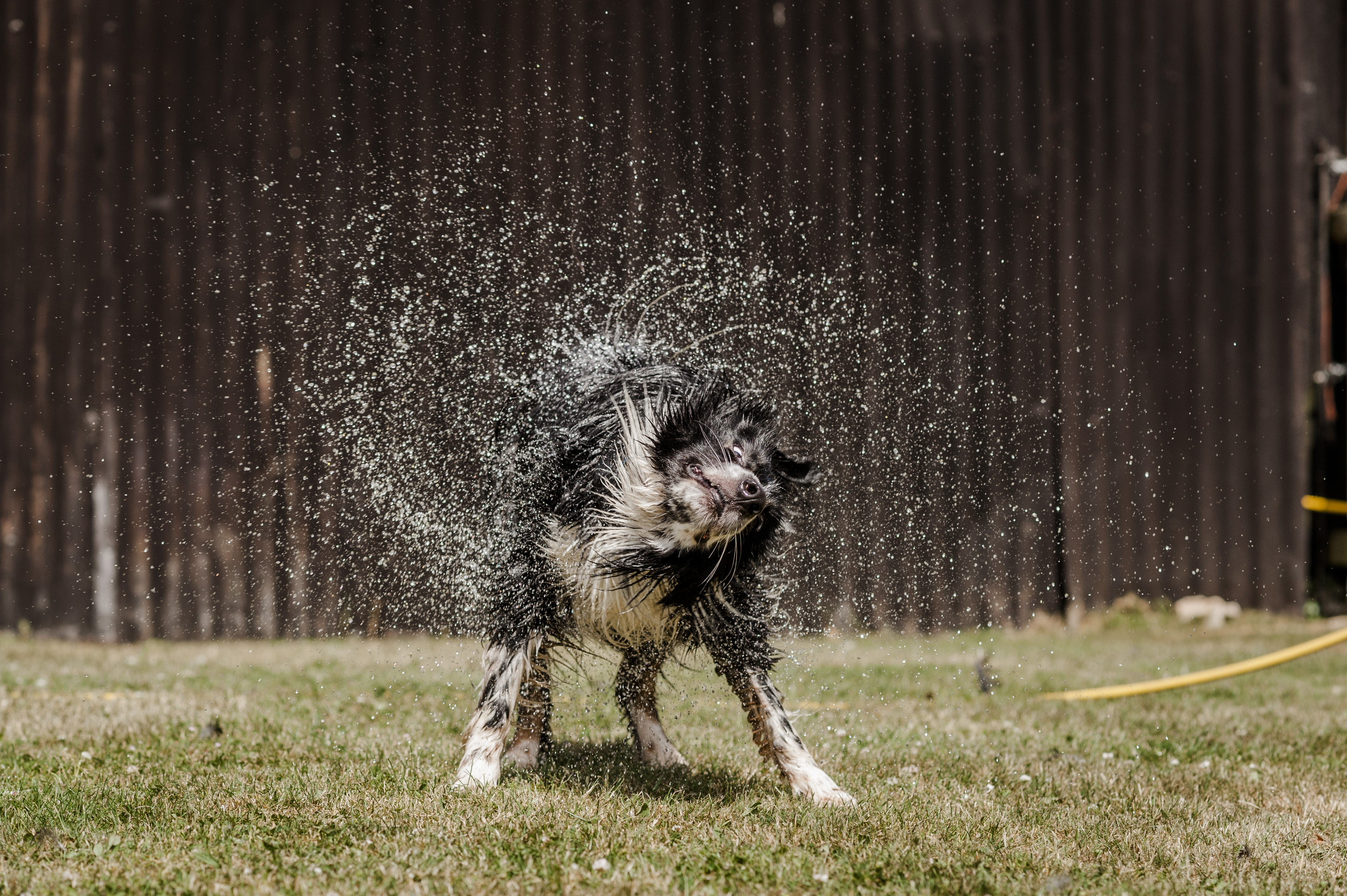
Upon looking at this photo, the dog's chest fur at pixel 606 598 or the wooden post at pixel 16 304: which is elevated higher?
the wooden post at pixel 16 304

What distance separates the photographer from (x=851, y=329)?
8.14 metres

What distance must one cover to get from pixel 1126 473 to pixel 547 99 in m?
5.40

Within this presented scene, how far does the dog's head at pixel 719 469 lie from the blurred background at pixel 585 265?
3.43 metres

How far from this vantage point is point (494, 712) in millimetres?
3531

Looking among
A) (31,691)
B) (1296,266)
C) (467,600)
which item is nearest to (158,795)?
(467,600)

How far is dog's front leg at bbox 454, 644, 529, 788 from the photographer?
3484 mm

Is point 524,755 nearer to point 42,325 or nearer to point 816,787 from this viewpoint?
point 816,787

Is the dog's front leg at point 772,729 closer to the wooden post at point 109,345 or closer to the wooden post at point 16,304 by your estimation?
the wooden post at point 109,345

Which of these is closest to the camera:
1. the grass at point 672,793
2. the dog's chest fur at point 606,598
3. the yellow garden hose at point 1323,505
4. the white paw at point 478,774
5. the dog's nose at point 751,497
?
the grass at point 672,793

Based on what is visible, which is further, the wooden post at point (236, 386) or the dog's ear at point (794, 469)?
the wooden post at point (236, 386)

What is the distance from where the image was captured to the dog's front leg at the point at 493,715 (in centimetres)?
348

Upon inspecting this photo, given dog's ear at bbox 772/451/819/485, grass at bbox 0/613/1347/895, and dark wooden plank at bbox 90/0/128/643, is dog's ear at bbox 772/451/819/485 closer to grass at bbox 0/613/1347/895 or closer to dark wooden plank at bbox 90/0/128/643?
→ grass at bbox 0/613/1347/895

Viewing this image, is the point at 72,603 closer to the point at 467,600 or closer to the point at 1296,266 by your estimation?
the point at 467,600

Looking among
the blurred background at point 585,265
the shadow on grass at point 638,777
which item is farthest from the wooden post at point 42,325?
the shadow on grass at point 638,777
